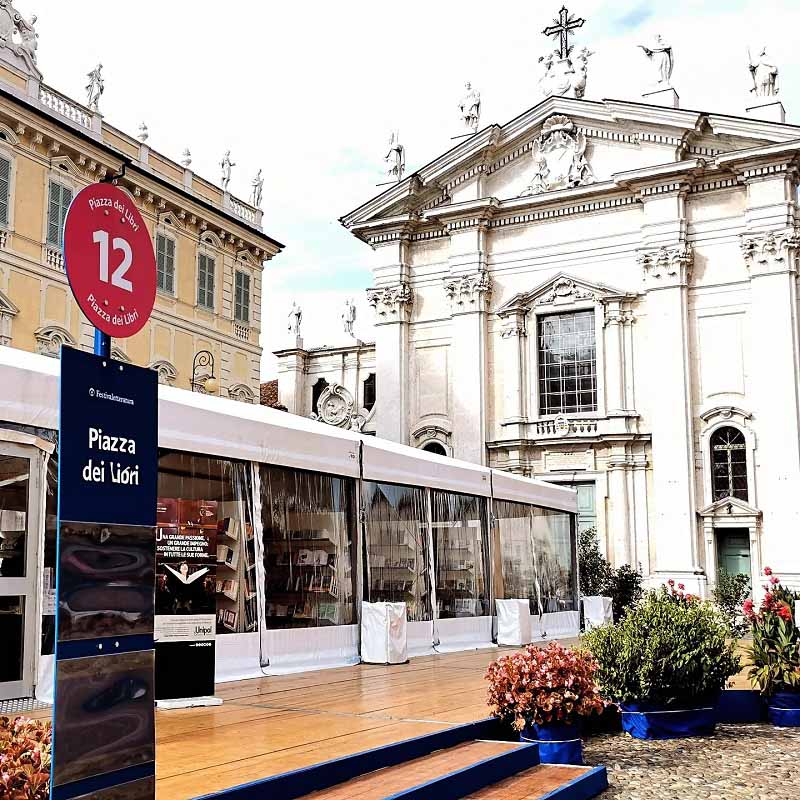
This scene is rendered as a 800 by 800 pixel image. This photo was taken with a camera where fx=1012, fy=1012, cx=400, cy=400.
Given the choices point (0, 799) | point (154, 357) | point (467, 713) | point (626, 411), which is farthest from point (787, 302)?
point (0, 799)

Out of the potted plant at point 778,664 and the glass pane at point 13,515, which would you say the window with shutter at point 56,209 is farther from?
the potted plant at point 778,664

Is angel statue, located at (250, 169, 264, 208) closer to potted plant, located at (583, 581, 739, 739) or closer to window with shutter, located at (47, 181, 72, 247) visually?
window with shutter, located at (47, 181, 72, 247)

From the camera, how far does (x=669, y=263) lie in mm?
25938

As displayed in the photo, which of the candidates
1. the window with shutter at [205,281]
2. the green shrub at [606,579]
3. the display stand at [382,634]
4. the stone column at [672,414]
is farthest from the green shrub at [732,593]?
the window with shutter at [205,281]

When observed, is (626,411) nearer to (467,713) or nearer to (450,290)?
(450,290)

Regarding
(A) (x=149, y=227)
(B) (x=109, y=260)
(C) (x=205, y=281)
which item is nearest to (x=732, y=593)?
(C) (x=205, y=281)

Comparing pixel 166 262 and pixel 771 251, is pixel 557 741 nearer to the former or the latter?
pixel 166 262

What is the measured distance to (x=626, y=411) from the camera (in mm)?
26094

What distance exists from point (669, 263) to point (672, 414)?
3.90 m

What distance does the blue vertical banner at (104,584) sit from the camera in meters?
3.53

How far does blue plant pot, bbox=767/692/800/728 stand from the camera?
380 inches

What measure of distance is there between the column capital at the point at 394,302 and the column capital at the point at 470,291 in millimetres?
1370

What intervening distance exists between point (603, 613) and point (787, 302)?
32.2 feet

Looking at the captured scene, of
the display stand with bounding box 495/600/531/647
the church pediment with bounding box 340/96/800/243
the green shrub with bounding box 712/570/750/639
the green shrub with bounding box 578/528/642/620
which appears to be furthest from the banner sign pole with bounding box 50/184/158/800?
the church pediment with bounding box 340/96/800/243
